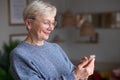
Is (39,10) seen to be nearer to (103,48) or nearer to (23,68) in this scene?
(23,68)

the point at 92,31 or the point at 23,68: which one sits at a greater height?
the point at 23,68

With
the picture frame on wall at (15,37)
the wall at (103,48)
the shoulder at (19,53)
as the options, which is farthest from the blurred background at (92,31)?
the shoulder at (19,53)

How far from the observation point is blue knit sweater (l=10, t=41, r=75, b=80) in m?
1.40

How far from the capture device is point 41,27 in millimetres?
1440

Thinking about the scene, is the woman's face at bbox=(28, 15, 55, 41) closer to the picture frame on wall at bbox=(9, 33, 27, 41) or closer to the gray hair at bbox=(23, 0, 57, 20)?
the gray hair at bbox=(23, 0, 57, 20)

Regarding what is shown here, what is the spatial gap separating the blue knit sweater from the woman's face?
0.06 m

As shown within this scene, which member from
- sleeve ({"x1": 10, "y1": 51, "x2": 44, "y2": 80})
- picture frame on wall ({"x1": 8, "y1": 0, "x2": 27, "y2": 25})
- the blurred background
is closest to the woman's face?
sleeve ({"x1": 10, "y1": 51, "x2": 44, "y2": 80})

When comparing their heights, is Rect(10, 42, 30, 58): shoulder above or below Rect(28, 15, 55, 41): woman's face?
below

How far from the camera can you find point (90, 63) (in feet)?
4.82

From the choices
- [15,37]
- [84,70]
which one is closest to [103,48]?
[15,37]

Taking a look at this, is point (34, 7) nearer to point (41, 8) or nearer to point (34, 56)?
point (41, 8)

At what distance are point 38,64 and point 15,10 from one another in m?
2.26

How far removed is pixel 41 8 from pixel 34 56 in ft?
0.73

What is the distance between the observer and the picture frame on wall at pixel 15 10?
3.55m
